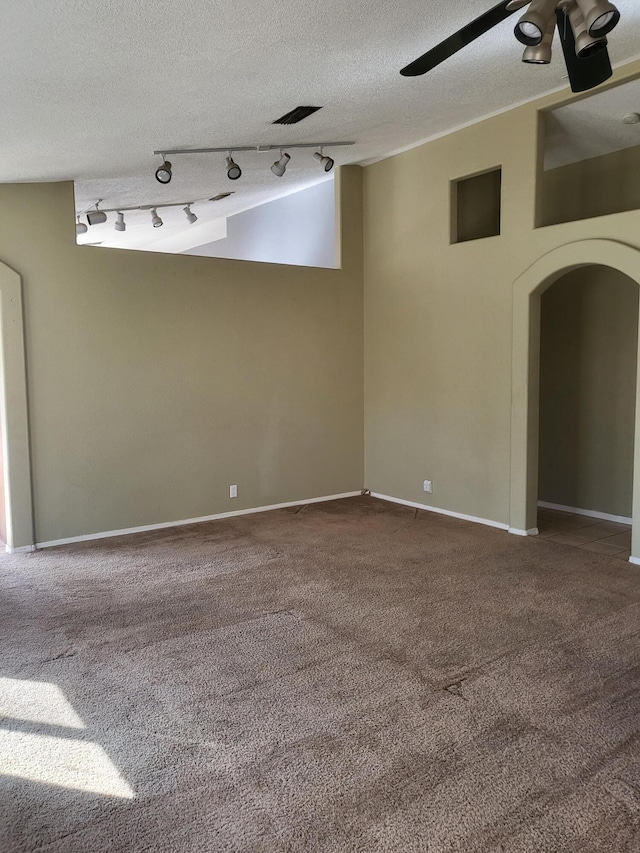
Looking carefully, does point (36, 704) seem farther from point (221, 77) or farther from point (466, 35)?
point (466, 35)

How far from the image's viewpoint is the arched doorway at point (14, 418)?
16.3 ft

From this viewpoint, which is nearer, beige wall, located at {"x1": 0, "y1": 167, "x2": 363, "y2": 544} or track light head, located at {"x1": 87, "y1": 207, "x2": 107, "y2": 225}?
beige wall, located at {"x1": 0, "y1": 167, "x2": 363, "y2": 544}

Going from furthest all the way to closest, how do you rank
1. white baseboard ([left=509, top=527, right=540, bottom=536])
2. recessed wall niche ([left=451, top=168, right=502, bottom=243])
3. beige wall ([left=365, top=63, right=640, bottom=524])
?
recessed wall niche ([left=451, top=168, right=502, bottom=243])
white baseboard ([left=509, top=527, right=540, bottom=536])
beige wall ([left=365, top=63, right=640, bottom=524])

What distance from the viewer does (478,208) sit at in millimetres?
6039

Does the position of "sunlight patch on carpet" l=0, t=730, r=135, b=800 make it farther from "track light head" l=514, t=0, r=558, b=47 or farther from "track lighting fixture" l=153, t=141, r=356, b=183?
"track lighting fixture" l=153, t=141, r=356, b=183

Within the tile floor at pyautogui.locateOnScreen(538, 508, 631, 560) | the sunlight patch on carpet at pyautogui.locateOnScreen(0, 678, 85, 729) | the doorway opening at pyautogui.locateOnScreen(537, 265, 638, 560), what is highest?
the doorway opening at pyautogui.locateOnScreen(537, 265, 638, 560)

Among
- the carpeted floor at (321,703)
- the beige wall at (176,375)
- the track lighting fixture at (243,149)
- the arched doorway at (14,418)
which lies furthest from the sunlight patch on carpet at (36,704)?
the track lighting fixture at (243,149)

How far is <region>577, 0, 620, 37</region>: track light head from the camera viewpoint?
2346 millimetres

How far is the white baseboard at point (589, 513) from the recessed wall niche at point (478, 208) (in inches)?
106

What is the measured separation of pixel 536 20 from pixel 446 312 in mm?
3554

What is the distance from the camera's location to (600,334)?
19.5 ft

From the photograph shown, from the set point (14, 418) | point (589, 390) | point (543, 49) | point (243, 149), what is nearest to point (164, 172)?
point (243, 149)

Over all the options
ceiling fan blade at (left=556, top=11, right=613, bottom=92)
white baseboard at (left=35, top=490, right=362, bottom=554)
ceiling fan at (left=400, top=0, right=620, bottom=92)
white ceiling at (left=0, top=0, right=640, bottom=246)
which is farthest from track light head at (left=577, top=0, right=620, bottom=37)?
white baseboard at (left=35, top=490, right=362, bottom=554)

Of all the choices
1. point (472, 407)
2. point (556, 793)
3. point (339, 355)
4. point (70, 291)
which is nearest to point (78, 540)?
point (70, 291)
